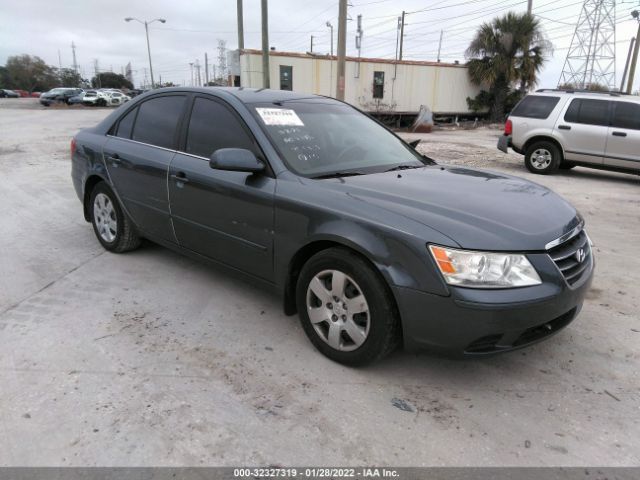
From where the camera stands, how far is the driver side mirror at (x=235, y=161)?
3.06 m

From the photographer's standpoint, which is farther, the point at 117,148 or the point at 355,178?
the point at 117,148

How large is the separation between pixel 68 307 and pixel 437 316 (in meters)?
2.75

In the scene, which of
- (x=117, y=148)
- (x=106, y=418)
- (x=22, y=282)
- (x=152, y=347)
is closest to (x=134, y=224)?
(x=117, y=148)

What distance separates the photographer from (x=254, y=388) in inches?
108

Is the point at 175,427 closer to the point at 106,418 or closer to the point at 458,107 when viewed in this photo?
the point at 106,418

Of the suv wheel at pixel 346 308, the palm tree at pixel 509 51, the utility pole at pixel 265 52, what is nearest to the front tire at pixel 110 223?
→ the suv wheel at pixel 346 308

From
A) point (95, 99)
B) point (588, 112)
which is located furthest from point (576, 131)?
→ point (95, 99)

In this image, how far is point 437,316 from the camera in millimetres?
2455

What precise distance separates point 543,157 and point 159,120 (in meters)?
8.51

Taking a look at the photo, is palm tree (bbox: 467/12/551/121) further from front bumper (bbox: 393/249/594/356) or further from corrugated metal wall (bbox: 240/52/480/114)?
front bumper (bbox: 393/249/594/356)

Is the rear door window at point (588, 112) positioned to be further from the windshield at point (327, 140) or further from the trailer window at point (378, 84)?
the trailer window at point (378, 84)

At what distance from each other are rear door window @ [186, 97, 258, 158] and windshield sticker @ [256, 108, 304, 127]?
0.57ft

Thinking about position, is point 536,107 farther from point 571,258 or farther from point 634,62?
point 634,62

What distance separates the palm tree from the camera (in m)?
24.1
